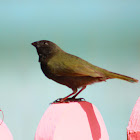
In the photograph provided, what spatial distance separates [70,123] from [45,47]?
3.22 feet

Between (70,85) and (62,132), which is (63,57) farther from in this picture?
(62,132)

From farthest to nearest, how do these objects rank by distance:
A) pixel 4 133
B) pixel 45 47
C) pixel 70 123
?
pixel 45 47 < pixel 4 133 < pixel 70 123

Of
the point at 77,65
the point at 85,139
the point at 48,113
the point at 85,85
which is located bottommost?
the point at 85,139

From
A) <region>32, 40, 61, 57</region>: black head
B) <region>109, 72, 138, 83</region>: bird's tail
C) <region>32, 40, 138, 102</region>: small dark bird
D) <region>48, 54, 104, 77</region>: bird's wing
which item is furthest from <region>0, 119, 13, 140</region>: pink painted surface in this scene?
<region>109, 72, 138, 83</region>: bird's tail

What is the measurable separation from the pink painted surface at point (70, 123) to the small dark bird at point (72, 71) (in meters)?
0.29

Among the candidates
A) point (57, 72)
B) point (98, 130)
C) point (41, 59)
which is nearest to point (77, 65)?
point (57, 72)

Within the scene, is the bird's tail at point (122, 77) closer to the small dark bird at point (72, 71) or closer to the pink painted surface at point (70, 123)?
the small dark bird at point (72, 71)

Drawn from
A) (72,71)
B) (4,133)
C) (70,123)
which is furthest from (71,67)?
(4,133)

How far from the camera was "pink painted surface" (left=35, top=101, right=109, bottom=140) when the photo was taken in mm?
2586

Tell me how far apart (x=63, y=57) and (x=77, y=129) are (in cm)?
87

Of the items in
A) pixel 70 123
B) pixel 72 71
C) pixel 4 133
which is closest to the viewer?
pixel 70 123

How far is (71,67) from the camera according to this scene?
9.86 ft

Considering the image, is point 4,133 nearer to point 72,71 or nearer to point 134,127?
point 72,71

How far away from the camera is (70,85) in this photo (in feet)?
10.2
